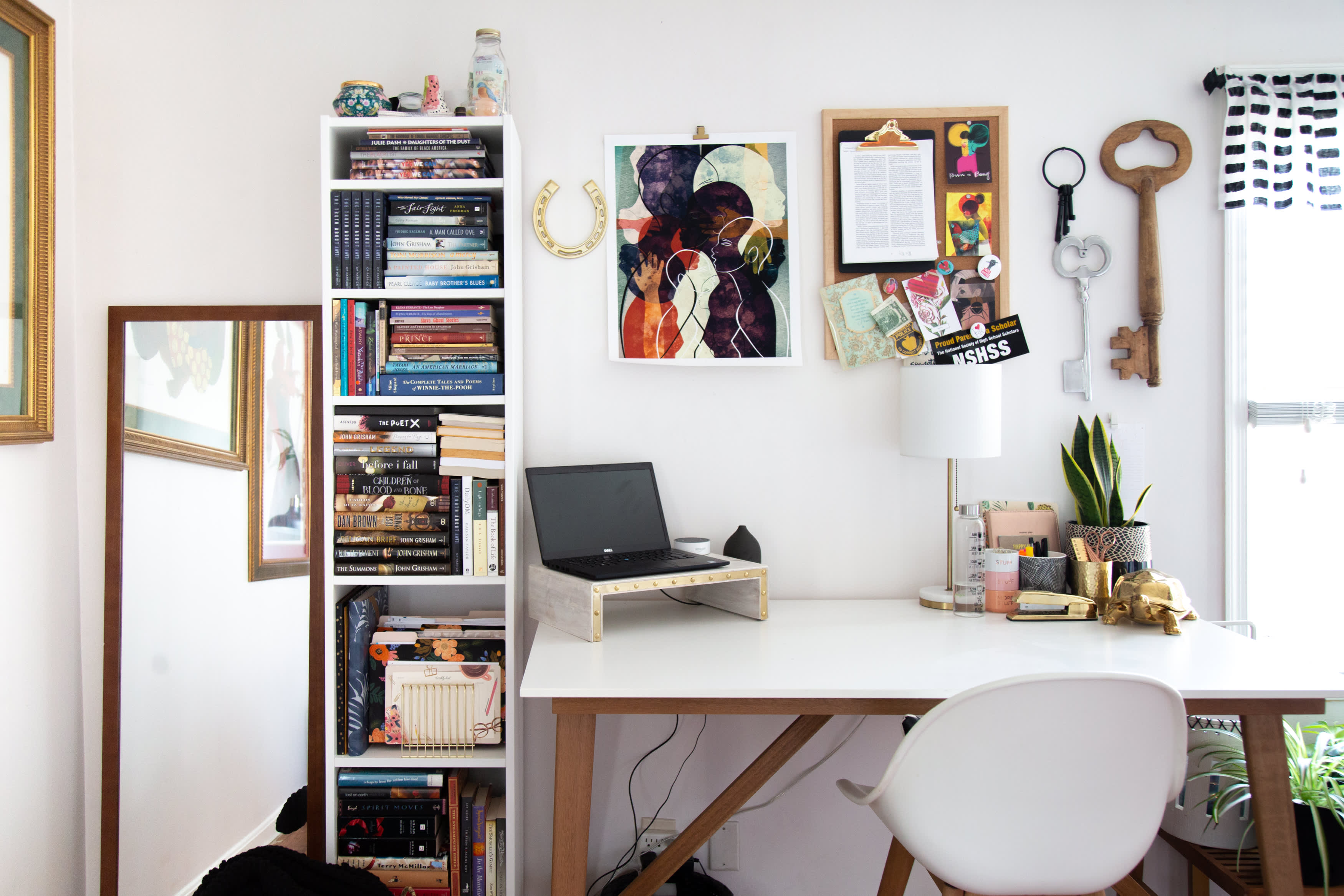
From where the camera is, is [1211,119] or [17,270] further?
[1211,119]

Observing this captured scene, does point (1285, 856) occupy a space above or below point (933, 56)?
below

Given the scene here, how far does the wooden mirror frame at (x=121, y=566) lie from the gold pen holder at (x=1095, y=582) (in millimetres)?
1838

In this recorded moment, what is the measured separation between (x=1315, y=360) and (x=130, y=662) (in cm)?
314

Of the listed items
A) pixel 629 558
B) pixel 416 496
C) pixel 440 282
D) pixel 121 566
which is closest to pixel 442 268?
pixel 440 282

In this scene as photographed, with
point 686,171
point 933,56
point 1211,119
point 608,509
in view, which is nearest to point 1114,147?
point 1211,119

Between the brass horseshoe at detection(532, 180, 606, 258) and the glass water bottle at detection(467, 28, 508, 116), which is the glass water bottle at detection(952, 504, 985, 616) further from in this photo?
the glass water bottle at detection(467, 28, 508, 116)

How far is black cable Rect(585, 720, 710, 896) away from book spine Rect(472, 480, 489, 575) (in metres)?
0.52

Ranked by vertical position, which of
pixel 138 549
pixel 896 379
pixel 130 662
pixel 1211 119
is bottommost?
pixel 130 662

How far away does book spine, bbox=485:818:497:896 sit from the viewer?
187 centimetres

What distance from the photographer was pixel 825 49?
2090 millimetres

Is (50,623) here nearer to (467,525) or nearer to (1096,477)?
(467,525)

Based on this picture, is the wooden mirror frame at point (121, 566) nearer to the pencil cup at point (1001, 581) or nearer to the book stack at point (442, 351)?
the book stack at point (442, 351)

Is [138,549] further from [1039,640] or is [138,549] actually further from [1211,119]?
[1211,119]

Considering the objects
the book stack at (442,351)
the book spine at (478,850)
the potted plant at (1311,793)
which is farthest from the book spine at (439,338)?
the potted plant at (1311,793)
